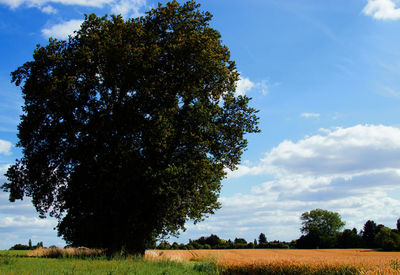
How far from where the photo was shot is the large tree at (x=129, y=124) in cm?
2253

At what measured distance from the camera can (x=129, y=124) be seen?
23406 mm

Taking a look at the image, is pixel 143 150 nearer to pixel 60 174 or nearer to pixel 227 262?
pixel 60 174

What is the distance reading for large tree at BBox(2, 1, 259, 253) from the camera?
22.5m

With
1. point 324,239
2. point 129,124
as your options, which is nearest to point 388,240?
point 324,239

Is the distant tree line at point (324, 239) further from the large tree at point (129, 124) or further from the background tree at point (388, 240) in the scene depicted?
the large tree at point (129, 124)

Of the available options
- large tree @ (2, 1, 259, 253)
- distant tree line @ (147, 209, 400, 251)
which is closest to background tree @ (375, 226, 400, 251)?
distant tree line @ (147, 209, 400, 251)

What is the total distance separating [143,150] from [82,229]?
25.4 feet

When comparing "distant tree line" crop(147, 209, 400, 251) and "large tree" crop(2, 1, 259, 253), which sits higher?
"large tree" crop(2, 1, 259, 253)

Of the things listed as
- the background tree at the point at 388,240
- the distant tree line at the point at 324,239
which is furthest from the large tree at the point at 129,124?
the background tree at the point at 388,240

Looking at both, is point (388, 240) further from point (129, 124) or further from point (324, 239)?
point (129, 124)

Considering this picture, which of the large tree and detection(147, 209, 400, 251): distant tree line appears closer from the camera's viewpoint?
the large tree

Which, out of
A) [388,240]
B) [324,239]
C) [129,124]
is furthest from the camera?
[324,239]

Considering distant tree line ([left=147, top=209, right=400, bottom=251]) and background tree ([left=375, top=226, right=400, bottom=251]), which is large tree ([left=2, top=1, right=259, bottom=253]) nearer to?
distant tree line ([left=147, top=209, right=400, bottom=251])

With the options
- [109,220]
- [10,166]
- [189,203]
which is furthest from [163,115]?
[10,166]
